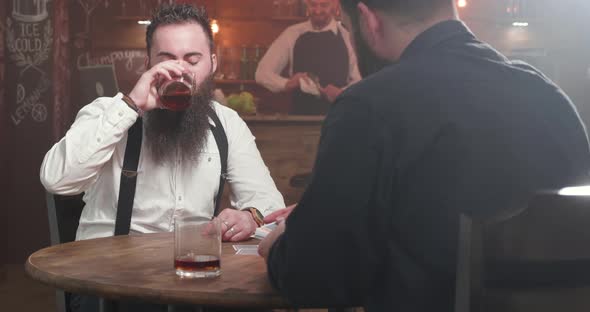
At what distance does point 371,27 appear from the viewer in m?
1.42

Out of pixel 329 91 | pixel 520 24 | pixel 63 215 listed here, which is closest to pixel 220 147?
pixel 63 215

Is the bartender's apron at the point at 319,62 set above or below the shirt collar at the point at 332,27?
below

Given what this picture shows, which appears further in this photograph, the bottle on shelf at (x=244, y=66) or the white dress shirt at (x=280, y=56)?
the bottle on shelf at (x=244, y=66)

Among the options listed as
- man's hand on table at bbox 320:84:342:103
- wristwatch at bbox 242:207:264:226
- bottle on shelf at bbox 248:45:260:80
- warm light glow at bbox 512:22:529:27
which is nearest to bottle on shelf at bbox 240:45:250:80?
bottle on shelf at bbox 248:45:260:80

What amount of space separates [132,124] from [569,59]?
6.20 metres

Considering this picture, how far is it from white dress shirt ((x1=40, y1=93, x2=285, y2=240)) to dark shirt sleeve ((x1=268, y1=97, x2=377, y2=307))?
1141 mm

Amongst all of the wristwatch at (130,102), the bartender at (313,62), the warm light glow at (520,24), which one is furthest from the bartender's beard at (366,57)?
the warm light glow at (520,24)

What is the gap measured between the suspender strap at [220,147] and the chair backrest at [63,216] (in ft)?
1.40

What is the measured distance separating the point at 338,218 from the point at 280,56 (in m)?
6.15

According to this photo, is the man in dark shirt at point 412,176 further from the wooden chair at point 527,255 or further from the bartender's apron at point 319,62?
the bartender's apron at point 319,62

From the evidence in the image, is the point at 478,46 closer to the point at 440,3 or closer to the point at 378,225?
the point at 440,3

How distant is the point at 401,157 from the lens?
4.12 ft

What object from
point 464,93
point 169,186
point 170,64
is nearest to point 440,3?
point 464,93

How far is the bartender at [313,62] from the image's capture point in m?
7.03
